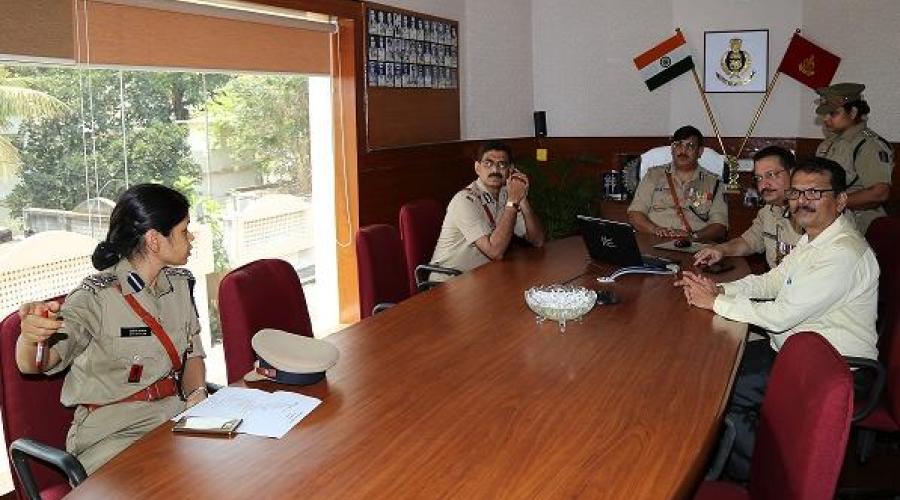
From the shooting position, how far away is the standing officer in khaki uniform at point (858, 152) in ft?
15.6

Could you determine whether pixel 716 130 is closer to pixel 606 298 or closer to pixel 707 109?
pixel 707 109

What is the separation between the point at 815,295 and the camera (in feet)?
9.03

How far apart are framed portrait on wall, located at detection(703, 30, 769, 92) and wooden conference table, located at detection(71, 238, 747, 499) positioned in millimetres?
4413

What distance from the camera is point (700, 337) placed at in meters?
2.68

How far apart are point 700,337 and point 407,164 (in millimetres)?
3319

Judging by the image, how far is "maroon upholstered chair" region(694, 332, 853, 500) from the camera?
1.65 m

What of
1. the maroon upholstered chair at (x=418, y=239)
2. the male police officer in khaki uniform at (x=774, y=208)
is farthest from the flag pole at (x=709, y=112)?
the maroon upholstered chair at (x=418, y=239)

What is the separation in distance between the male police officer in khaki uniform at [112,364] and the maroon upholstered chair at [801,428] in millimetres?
1515

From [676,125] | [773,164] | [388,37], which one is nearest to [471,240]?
[773,164]

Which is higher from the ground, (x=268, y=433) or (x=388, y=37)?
(x=388, y=37)

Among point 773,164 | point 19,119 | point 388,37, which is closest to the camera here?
point 19,119

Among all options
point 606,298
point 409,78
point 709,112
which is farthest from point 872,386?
point 709,112

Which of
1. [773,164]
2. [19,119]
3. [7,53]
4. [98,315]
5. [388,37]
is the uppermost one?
[388,37]

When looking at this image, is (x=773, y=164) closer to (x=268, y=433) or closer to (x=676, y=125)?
(x=268, y=433)
